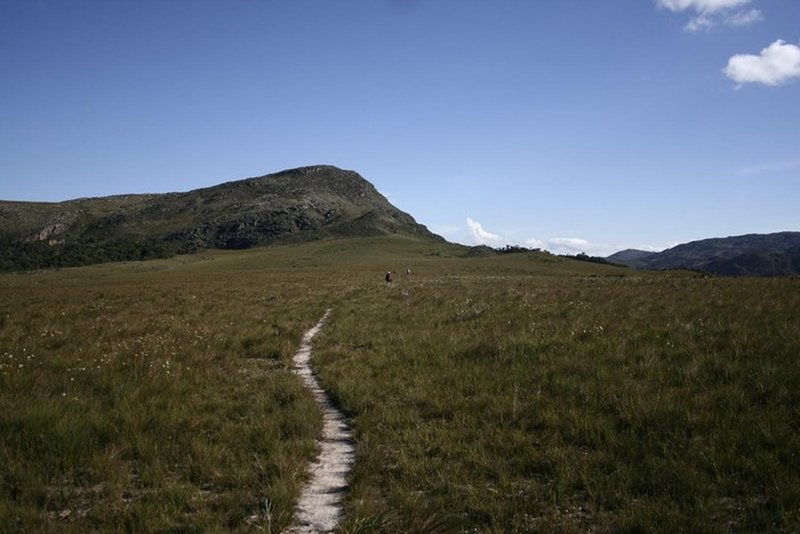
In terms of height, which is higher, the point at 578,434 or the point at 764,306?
the point at 764,306

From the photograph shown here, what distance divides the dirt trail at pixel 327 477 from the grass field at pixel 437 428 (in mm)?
204

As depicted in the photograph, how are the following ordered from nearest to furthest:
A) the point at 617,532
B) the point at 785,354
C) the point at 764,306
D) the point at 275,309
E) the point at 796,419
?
the point at 617,532
the point at 796,419
the point at 785,354
the point at 764,306
the point at 275,309

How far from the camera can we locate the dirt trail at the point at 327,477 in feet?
17.1

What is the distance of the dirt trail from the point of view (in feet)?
17.1

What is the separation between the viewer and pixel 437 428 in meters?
7.44

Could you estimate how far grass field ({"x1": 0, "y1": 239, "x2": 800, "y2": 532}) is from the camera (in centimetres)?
521

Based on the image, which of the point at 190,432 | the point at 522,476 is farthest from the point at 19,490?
the point at 522,476

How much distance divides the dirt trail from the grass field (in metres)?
0.20

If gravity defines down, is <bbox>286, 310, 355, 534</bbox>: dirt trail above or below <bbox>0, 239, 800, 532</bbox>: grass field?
below

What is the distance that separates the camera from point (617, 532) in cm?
483

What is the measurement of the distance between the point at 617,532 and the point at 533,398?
368 cm

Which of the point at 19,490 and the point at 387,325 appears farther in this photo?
the point at 387,325

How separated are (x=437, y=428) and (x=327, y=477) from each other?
189 centimetres

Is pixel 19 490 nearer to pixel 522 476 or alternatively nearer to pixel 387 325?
pixel 522 476
